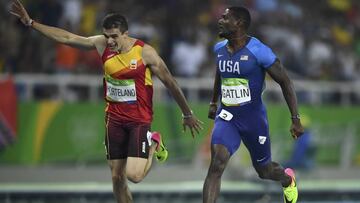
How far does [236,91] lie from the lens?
13.6 meters

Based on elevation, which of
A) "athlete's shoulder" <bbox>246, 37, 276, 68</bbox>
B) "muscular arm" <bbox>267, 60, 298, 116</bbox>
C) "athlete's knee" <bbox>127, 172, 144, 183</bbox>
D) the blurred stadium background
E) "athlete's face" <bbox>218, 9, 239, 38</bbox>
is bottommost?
the blurred stadium background

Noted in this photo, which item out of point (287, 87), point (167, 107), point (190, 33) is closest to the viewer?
point (287, 87)

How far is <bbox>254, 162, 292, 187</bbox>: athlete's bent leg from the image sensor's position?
14.2m

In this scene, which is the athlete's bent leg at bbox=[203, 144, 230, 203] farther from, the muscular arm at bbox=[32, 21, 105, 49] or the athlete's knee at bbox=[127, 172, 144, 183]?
the muscular arm at bbox=[32, 21, 105, 49]

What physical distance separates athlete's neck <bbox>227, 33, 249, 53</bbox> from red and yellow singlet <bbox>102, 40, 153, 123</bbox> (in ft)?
3.48

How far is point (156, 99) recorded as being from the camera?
24.1 m

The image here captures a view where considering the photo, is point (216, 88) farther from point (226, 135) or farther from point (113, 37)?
point (113, 37)

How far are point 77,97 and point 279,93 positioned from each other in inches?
191

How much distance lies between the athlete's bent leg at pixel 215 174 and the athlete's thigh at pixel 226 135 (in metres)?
0.07

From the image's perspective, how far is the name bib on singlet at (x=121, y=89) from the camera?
13.6m

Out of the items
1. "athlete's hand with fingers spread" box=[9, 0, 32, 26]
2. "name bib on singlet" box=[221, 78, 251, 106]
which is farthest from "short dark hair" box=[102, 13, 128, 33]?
"name bib on singlet" box=[221, 78, 251, 106]

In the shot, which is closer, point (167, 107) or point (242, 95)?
point (242, 95)

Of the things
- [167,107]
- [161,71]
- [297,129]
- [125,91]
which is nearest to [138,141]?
[125,91]

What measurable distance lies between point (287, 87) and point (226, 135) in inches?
37.1
